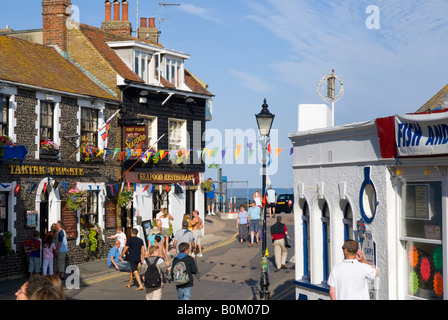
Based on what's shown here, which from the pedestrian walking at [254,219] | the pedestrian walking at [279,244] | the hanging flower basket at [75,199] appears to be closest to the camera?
the pedestrian walking at [279,244]

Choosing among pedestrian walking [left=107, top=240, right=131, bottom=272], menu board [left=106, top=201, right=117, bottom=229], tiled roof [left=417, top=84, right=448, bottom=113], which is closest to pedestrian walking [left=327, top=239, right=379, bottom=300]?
tiled roof [left=417, top=84, right=448, bottom=113]

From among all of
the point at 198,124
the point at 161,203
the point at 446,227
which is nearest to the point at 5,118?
the point at 161,203

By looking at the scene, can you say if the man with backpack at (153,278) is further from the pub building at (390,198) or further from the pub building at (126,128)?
the pub building at (126,128)

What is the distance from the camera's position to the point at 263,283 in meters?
15.8

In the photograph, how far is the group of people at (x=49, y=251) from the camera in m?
20.4

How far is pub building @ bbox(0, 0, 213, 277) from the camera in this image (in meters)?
25.7

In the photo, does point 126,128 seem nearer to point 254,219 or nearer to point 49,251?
point 254,219

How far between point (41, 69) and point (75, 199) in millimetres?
5027

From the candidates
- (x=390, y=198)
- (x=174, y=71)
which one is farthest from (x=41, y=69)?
(x=390, y=198)

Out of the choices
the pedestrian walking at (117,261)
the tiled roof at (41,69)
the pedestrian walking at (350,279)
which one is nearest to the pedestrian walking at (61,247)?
the pedestrian walking at (117,261)

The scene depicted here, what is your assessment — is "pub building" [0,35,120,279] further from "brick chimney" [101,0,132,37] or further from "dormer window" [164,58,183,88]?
"brick chimney" [101,0,132,37]

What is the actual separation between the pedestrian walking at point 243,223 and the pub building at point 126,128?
3221 mm

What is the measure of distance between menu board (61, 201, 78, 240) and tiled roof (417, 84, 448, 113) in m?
15.2

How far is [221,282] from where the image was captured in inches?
811
